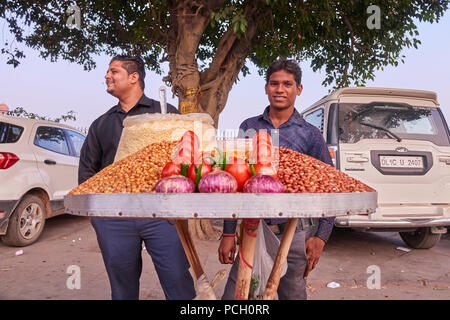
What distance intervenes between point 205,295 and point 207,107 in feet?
16.9

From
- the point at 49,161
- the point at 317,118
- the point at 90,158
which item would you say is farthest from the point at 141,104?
the point at 49,161

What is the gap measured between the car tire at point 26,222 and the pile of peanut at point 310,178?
16.4 feet

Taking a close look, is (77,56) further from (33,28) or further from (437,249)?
A: (437,249)

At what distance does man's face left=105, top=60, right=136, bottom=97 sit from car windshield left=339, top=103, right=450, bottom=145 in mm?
3249

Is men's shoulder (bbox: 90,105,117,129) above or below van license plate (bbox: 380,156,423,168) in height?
above

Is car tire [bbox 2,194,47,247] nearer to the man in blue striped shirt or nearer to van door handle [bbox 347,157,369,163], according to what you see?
the man in blue striped shirt

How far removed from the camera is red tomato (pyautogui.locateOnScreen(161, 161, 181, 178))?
1250 millimetres

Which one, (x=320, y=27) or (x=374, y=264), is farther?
(x=320, y=27)

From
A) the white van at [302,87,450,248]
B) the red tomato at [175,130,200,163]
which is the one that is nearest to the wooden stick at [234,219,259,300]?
the red tomato at [175,130,200,163]

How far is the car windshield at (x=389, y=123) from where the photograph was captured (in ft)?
15.1

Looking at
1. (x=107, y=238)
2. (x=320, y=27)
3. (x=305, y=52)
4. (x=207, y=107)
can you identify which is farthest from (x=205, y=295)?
(x=305, y=52)

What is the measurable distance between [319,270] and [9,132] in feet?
15.8

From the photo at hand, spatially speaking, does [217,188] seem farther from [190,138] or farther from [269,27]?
[269,27]

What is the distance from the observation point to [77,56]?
920 cm
